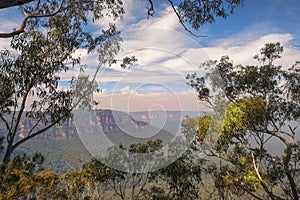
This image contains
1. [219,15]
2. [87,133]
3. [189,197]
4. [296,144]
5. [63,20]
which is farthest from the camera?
[189,197]

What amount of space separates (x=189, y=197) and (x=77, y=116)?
6.08 m

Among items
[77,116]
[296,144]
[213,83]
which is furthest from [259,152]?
[77,116]

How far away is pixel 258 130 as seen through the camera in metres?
8.58

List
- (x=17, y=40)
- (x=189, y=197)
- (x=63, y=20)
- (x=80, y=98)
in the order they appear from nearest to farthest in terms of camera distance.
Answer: (x=17, y=40), (x=63, y=20), (x=80, y=98), (x=189, y=197)

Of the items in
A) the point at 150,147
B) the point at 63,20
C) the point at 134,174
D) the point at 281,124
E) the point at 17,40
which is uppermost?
the point at 63,20

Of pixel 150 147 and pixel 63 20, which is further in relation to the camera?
pixel 150 147

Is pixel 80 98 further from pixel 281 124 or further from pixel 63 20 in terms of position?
pixel 281 124

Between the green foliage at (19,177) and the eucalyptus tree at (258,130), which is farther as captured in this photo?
the eucalyptus tree at (258,130)

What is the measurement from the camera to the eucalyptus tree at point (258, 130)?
828 centimetres

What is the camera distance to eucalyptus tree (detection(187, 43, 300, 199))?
326 inches

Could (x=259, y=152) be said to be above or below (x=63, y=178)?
above

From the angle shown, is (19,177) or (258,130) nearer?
(19,177)

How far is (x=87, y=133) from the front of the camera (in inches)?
308

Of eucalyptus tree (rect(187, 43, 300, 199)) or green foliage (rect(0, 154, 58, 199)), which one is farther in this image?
eucalyptus tree (rect(187, 43, 300, 199))
